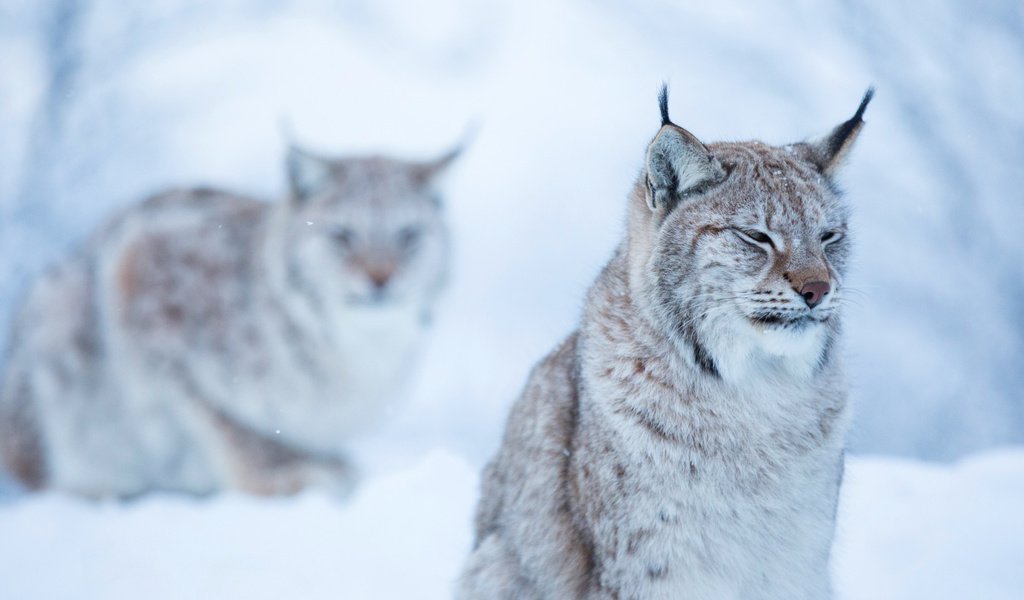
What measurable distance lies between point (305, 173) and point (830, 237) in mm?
3374

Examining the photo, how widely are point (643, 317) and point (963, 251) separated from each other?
2.82 meters

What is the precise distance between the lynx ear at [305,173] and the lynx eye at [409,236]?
50 centimetres

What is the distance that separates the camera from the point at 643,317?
2.67 meters

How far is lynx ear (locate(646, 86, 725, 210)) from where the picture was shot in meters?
2.48

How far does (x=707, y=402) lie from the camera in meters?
2.63

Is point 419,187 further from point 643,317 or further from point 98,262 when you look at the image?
point 643,317

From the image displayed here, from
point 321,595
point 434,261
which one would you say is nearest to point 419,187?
point 434,261

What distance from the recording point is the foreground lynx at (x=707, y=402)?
2.50m

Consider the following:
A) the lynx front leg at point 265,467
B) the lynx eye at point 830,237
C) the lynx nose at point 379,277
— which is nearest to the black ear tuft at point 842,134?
the lynx eye at point 830,237

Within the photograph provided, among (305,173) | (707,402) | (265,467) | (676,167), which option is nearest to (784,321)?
(707,402)

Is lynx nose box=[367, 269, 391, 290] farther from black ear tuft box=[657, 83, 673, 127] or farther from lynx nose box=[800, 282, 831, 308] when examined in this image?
lynx nose box=[800, 282, 831, 308]

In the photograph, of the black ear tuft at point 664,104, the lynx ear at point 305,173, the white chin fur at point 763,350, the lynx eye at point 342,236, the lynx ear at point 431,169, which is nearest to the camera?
the black ear tuft at point 664,104

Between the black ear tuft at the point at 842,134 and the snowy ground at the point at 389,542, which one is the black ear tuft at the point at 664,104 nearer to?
the black ear tuft at the point at 842,134

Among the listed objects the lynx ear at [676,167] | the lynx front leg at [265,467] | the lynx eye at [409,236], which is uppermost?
the lynx ear at [676,167]
